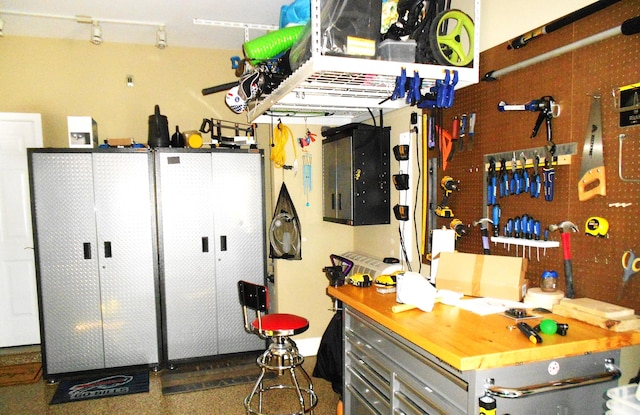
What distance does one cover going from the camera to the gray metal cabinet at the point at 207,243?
11.9 ft

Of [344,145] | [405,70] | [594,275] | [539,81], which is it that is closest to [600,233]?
[594,275]

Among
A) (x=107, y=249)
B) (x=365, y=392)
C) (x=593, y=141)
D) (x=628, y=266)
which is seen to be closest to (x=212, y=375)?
(x=107, y=249)

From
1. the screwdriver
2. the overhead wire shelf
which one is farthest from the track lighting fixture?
the screwdriver

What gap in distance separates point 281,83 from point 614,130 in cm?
153

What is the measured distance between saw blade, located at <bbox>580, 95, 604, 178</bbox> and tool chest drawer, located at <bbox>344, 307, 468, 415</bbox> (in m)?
1.01

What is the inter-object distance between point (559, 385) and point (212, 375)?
2909mm

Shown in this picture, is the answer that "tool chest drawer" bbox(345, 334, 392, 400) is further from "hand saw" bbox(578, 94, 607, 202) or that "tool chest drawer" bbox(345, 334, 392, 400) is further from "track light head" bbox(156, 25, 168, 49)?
"track light head" bbox(156, 25, 168, 49)

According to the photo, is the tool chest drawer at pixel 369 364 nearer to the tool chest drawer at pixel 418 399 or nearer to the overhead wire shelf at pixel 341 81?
the tool chest drawer at pixel 418 399

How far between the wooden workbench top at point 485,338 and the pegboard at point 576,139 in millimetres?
259

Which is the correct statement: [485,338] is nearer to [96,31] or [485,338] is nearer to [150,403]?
[150,403]

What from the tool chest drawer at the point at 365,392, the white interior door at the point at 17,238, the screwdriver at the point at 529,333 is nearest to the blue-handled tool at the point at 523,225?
the screwdriver at the point at 529,333

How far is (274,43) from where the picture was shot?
7.11ft

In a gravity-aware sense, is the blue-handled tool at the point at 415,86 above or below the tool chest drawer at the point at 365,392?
above

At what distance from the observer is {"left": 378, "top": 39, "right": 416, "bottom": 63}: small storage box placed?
179 centimetres
